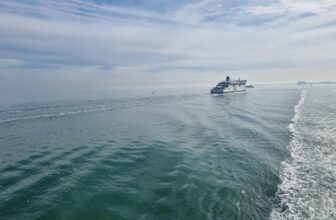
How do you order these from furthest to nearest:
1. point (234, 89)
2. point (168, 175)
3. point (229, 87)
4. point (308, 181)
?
point (234, 89)
point (229, 87)
point (168, 175)
point (308, 181)

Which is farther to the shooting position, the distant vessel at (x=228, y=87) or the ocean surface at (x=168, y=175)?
the distant vessel at (x=228, y=87)

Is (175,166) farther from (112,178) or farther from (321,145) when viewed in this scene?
(321,145)

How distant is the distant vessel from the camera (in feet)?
407

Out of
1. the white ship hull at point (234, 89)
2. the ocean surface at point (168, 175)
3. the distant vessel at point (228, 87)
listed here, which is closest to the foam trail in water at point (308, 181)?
the ocean surface at point (168, 175)

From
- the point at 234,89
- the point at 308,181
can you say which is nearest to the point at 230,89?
the point at 234,89

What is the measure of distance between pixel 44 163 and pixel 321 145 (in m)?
22.4

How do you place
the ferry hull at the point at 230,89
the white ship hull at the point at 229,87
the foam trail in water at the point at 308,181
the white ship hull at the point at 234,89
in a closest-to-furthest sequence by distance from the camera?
the foam trail in water at the point at 308,181 → the ferry hull at the point at 230,89 → the white ship hull at the point at 229,87 → the white ship hull at the point at 234,89

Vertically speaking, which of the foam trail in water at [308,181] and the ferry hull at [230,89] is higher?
the ferry hull at [230,89]

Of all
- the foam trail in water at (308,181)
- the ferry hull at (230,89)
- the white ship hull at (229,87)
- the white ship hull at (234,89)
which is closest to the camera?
the foam trail in water at (308,181)

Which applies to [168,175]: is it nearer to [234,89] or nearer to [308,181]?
[308,181]

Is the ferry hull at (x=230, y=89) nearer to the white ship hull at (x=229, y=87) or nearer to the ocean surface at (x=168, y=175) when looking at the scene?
the white ship hull at (x=229, y=87)

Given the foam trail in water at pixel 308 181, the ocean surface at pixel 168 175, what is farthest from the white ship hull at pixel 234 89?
the foam trail in water at pixel 308 181

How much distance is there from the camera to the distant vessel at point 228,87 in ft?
407

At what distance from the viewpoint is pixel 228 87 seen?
131250 mm
